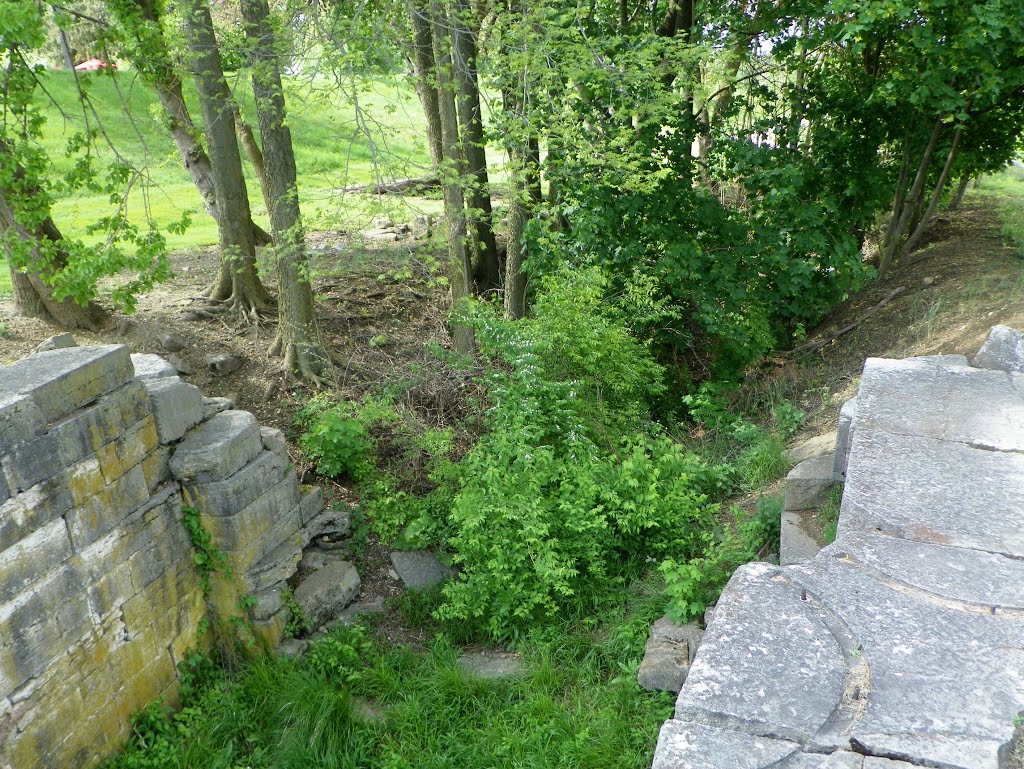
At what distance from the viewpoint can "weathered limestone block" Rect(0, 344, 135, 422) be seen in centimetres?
430

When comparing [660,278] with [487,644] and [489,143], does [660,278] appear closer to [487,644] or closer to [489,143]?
[489,143]

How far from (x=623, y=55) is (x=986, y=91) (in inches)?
142

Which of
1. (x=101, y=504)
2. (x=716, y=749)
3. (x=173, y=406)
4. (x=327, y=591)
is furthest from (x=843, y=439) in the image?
(x=101, y=504)

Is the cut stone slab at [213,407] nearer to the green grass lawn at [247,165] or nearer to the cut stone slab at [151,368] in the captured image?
the cut stone slab at [151,368]

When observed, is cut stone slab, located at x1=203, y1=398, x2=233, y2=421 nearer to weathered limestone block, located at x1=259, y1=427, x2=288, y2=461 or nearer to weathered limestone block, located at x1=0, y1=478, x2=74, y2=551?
weathered limestone block, located at x1=259, y1=427, x2=288, y2=461

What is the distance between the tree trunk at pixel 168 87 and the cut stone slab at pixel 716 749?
711 centimetres

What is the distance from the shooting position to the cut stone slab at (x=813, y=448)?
19.0 feet

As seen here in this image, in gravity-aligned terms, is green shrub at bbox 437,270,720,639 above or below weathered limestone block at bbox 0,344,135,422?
below

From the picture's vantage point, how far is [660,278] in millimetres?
8852

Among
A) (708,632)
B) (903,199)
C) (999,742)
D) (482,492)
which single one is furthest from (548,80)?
(999,742)

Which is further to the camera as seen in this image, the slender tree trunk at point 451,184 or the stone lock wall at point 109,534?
the slender tree trunk at point 451,184

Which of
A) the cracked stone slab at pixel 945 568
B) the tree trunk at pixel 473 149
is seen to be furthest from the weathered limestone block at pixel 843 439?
the tree trunk at pixel 473 149

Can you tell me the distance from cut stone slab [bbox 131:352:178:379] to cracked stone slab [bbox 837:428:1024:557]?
179 inches

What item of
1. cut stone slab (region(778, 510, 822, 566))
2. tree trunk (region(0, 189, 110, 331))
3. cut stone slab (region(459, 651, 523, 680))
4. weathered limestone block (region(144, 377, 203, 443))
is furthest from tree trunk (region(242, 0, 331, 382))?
cut stone slab (region(778, 510, 822, 566))
